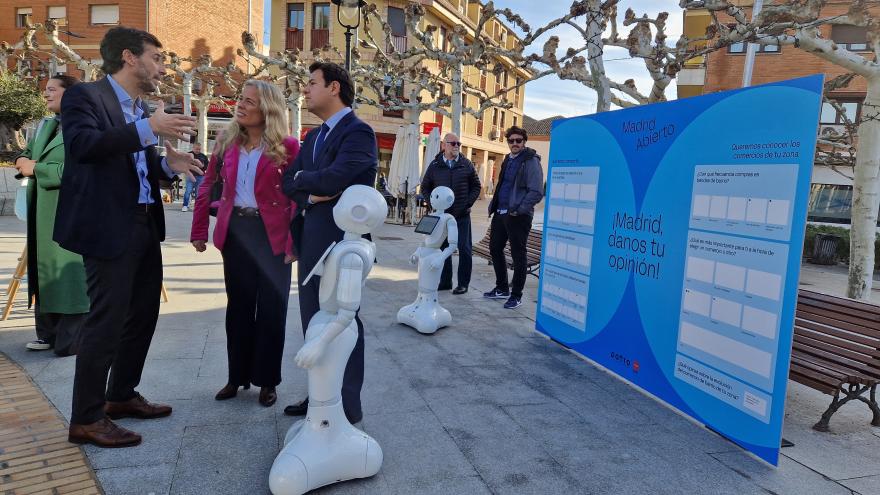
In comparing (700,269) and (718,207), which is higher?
(718,207)

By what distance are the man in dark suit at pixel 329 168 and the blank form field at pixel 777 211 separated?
2.14 meters

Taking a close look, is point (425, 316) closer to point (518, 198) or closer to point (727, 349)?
point (518, 198)

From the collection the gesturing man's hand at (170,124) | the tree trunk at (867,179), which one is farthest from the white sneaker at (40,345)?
the tree trunk at (867,179)

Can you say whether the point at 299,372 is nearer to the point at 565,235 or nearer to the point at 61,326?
the point at 61,326

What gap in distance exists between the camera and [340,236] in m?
2.98

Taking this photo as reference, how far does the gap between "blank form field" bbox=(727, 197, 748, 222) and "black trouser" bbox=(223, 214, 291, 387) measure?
8.74 ft

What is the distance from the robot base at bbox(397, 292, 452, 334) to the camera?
5.21 meters

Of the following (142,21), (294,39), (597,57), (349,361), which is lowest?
(349,361)

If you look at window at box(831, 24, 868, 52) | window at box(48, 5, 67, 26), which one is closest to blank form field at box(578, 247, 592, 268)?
window at box(831, 24, 868, 52)

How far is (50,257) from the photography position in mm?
4043

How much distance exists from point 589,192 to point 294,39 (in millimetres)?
29847

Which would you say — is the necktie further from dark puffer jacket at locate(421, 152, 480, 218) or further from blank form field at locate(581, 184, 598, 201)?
dark puffer jacket at locate(421, 152, 480, 218)

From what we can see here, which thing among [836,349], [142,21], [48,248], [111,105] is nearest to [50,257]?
[48,248]

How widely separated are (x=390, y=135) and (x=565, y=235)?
2631 centimetres
